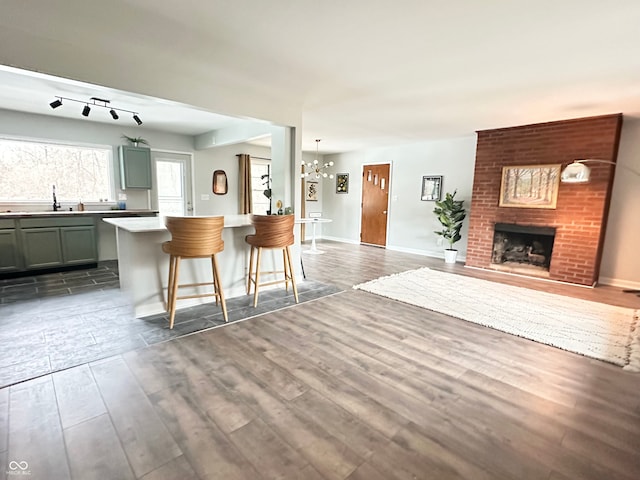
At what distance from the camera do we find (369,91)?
3.58m

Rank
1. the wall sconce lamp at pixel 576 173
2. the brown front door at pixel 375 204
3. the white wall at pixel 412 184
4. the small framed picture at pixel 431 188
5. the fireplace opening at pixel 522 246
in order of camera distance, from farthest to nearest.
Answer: the brown front door at pixel 375 204 < the small framed picture at pixel 431 188 < the white wall at pixel 412 184 < the fireplace opening at pixel 522 246 < the wall sconce lamp at pixel 576 173

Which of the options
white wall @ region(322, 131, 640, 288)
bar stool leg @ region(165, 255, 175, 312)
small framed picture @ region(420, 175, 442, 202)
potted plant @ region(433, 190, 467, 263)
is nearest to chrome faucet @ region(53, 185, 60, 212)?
bar stool leg @ region(165, 255, 175, 312)

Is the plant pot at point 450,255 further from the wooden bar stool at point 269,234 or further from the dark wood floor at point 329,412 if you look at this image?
the wooden bar stool at point 269,234

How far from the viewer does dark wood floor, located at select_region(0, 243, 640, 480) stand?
1497 millimetres

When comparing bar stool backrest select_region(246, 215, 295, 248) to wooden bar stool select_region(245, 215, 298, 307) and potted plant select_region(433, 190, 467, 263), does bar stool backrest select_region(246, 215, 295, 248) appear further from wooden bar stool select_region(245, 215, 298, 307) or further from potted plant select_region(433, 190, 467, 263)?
potted plant select_region(433, 190, 467, 263)

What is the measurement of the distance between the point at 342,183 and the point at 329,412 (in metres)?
7.39

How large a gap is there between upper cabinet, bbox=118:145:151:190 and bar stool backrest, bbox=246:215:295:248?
3.44 m

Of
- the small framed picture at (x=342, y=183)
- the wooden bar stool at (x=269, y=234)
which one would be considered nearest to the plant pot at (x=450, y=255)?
the small framed picture at (x=342, y=183)

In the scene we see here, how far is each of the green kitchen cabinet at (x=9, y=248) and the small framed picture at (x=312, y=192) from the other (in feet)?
19.8

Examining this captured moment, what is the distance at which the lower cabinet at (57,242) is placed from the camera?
4.53 m

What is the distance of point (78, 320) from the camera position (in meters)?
3.08

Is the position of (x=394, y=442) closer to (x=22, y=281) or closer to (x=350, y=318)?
(x=350, y=318)

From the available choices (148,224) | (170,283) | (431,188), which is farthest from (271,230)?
(431,188)

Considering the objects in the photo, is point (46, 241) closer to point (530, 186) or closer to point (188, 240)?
point (188, 240)
